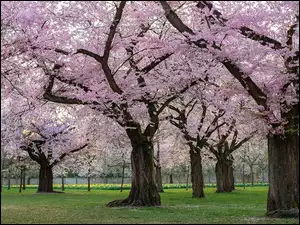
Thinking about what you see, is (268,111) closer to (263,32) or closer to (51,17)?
(263,32)

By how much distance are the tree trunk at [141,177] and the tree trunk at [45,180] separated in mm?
21687

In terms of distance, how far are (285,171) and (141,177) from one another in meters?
7.78

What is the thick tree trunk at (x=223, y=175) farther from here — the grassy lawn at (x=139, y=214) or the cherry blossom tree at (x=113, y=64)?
the cherry blossom tree at (x=113, y=64)

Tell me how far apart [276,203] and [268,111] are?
2.75m

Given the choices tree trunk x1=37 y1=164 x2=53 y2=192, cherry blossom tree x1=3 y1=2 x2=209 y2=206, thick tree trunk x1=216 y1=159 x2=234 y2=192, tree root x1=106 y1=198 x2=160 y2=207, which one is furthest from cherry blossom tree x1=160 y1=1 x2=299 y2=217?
tree trunk x1=37 y1=164 x2=53 y2=192

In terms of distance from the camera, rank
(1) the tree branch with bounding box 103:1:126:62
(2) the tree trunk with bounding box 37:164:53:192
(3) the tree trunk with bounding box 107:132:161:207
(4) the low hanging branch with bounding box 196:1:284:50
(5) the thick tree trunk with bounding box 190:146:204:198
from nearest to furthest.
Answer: (4) the low hanging branch with bounding box 196:1:284:50 → (1) the tree branch with bounding box 103:1:126:62 → (3) the tree trunk with bounding box 107:132:161:207 → (5) the thick tree trunk with bounding box 190:146:204:198 → (2) the tree trunk with bounding box 37:164:53:192

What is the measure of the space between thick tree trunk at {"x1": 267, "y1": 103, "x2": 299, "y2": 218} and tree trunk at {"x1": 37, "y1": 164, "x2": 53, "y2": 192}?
29263 millimetres

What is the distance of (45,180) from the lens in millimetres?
40281

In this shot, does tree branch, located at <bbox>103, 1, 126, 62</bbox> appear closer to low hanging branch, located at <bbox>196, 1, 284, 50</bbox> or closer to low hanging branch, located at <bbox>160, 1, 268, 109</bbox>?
low hanging branch, located at <bbox>160, 1, 268, 109</bbox>

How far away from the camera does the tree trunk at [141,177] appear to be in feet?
64.2

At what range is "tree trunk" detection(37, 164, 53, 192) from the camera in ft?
131

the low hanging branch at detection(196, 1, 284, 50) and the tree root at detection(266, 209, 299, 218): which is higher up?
the low hanging branch at detection(196, 1, 284, 50)

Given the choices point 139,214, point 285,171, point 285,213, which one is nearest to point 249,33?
point 285,171

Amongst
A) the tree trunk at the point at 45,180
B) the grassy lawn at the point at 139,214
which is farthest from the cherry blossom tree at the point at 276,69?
the tree trunk at the point at 45,180
